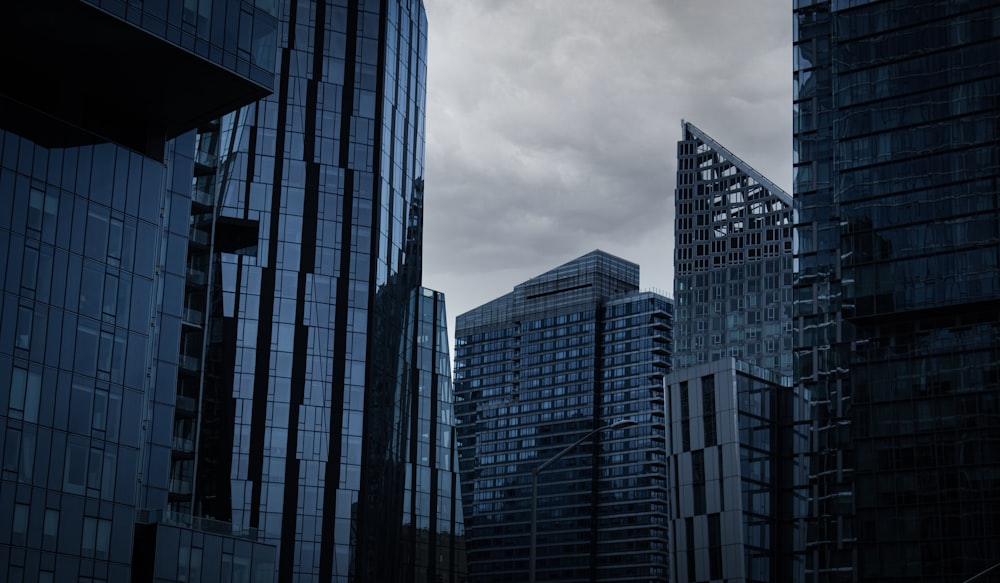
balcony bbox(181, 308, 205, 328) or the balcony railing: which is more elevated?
balcony bbox(181, 308, 205, 328)

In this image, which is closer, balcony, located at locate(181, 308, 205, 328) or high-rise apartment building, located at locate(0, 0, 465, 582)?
high-rise apartment building, located at locate(0, 0, 465, 582)

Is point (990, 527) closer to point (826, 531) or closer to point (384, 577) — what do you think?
point (826, 531)

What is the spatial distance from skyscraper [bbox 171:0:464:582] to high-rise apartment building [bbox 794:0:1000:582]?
3902 cm

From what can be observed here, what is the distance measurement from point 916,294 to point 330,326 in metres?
50.6

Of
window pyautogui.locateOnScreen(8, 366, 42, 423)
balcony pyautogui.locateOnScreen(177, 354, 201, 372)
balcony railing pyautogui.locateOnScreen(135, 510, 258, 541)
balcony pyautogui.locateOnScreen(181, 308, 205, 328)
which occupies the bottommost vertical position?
balcony railing pyautogui.locateOnScreen(135, 510, 258, 541)

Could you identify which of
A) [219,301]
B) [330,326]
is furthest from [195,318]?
[330,326]

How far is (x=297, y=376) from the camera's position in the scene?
11781 centimetres

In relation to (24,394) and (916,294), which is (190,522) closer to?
(24,394)

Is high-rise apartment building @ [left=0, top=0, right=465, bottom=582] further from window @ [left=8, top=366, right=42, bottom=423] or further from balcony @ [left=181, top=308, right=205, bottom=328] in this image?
balcony @ [left=181, top=308, right=205, bottom=328]

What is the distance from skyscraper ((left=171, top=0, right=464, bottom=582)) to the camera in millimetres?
114688

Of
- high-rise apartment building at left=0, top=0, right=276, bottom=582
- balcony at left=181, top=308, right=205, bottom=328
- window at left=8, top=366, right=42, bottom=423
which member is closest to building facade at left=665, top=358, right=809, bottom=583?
balcony at left=181, top=308, right=205, bottom=328

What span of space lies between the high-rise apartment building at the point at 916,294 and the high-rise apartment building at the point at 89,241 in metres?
55.0

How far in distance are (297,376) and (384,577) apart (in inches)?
772

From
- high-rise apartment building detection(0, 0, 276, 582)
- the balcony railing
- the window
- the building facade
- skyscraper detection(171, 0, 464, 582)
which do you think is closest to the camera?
the window
